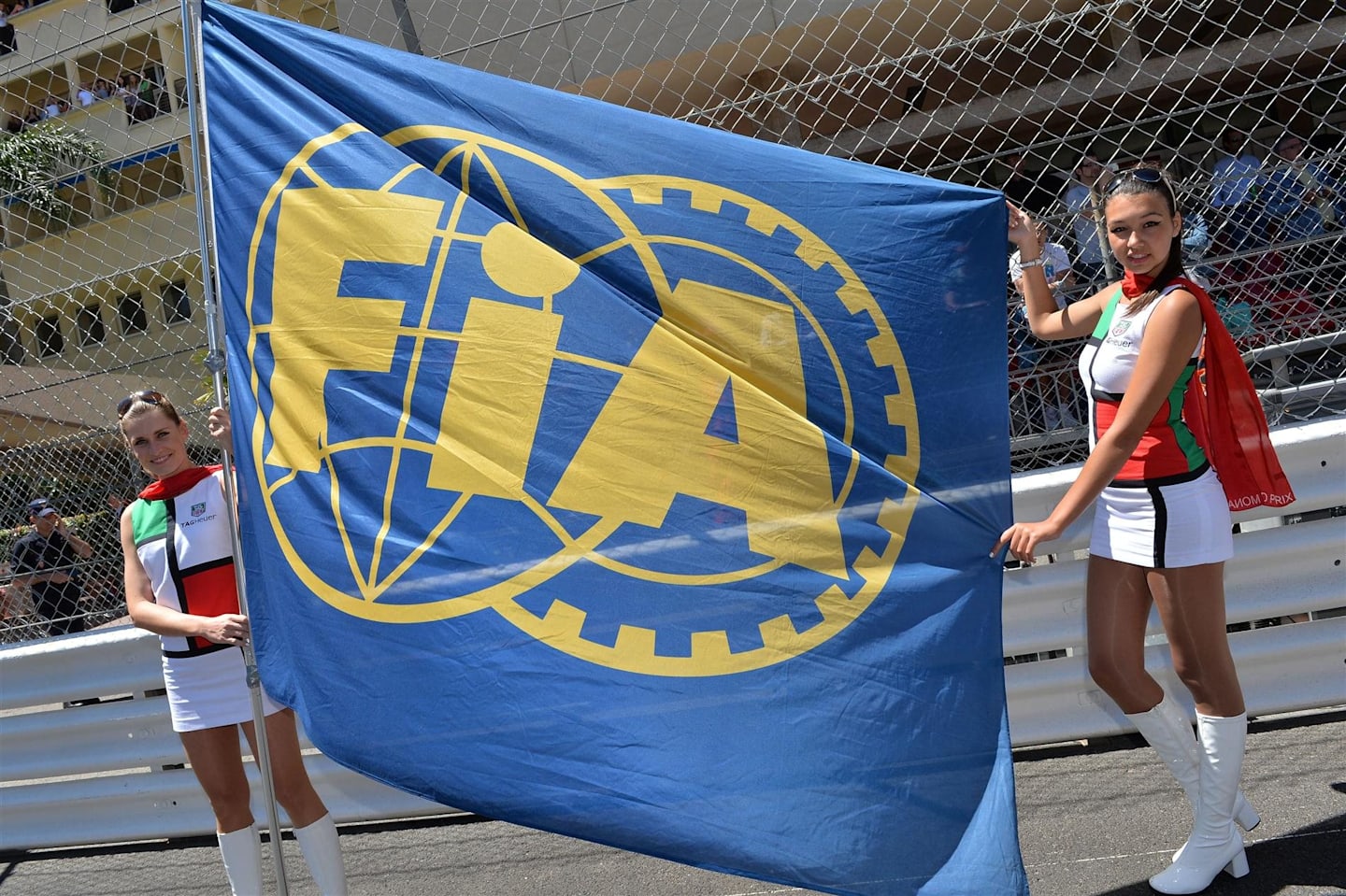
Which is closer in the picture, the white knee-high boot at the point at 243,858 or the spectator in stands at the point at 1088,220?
the white knee-high boot at the point at 243,858

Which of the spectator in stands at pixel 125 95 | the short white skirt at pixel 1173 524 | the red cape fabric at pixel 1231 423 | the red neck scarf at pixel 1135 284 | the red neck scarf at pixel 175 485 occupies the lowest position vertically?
the short white skirt at pixel 1173 524

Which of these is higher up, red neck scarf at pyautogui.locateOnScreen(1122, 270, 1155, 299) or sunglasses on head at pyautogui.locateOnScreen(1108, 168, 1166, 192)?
sunglasses on head at pyautogui.locateOnScreen(1108, 168, 1166, 192)

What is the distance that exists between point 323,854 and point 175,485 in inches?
41.4

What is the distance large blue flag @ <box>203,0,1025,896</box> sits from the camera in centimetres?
271

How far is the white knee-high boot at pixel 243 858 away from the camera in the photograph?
3297 mm

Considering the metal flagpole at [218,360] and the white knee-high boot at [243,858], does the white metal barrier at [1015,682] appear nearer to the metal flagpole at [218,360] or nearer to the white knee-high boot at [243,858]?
the white knee-high boot at [243,858]

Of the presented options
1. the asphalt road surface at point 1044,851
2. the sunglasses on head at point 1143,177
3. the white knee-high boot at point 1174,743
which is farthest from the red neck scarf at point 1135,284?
the asphalt road surface at point 1044,851

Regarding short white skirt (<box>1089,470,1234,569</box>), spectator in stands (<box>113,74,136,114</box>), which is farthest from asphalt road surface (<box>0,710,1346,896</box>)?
spectator in stands (<box>113,74,136,114</box>)

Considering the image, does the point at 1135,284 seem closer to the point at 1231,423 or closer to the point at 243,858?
the point at 1231,423

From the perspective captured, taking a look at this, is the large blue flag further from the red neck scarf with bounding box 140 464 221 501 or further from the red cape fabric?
the red cape fabric

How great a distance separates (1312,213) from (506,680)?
155 inches

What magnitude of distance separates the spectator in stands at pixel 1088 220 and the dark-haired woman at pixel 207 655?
2.81 m

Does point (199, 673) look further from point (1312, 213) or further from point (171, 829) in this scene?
point (1312, 213)

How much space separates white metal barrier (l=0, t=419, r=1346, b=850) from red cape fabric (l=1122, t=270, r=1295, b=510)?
98 cm
